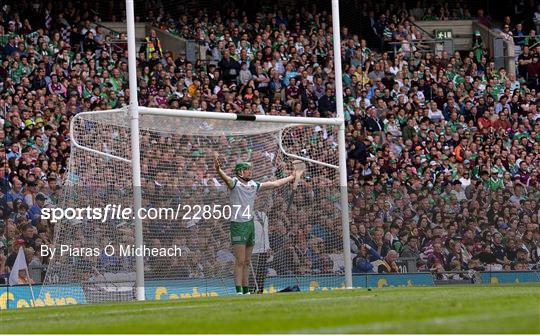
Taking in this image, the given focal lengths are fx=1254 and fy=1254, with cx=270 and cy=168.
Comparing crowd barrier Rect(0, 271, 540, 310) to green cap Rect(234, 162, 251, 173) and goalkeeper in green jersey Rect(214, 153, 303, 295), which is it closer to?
goalkeeper in green jersey Rect(214, 153, 303, 295)

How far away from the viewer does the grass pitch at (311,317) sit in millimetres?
8281

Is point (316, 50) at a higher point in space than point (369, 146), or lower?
higher

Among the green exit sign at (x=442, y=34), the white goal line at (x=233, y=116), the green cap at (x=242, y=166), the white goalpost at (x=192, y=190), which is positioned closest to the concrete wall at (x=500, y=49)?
the green exit sign at (x=442, y=34)

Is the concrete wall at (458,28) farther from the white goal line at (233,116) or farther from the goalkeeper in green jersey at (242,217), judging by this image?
the goalkeeper in green jersey at (242,217)

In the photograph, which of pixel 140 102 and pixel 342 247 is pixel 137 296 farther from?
pixel 140 102

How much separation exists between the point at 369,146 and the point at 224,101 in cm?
298

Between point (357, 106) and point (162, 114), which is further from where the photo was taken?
point (357, 106)

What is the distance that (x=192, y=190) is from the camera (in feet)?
58.9

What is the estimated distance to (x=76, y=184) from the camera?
16.9m

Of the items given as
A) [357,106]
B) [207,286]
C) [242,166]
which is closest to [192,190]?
[242,166]

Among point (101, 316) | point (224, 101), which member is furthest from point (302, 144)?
point (101, 316)

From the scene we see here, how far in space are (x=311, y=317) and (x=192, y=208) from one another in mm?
Answer: 8375

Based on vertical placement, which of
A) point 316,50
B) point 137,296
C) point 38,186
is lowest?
point 137,296

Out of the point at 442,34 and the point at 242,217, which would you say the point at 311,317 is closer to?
the point at 242,217
